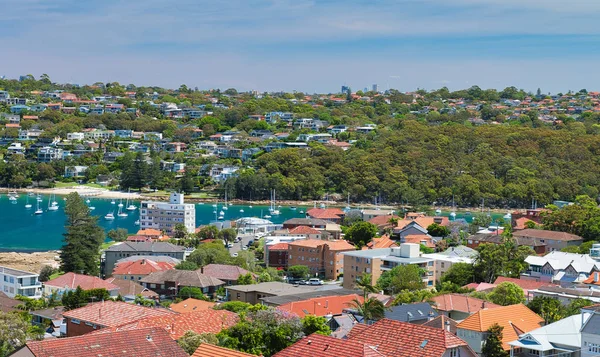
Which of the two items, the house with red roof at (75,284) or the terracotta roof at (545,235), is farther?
the terracotta roof at (545,235)

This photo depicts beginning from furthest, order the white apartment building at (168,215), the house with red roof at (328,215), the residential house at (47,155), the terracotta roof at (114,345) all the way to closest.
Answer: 1. the residential house at (47,155)
2. the house with red roof at (328,215)
3. the white apartment building at (168,215)
4. the terracotta roof at (114,345)

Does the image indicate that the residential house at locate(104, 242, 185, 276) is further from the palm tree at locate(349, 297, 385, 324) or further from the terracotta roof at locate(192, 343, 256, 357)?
the terracotta roof at locate(192, 343, 256, 357)

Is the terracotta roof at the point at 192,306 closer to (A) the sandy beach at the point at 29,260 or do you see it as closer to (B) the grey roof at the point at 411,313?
(B) the grey roof at the point at 411,313

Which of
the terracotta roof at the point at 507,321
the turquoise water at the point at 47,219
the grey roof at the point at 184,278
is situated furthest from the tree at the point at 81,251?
the terracotta roof at the point at 507,321

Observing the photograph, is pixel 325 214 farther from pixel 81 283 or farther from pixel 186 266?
pixel 81 283

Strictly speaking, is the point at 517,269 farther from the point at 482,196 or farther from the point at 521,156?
the point at 521,156

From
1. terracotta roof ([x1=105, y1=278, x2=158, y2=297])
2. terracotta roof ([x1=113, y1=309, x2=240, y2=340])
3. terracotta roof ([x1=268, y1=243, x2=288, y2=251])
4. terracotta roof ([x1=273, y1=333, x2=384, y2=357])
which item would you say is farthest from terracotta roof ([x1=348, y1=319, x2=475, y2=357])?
terracotta roof ([x1=268, y1=243, x2=288, y2=251])

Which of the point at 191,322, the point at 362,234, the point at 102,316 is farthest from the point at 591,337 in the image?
the point at 362,234
